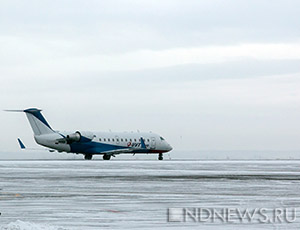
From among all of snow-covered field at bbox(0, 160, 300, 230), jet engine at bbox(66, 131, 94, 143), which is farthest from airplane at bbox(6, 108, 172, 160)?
snow-covered field at bbox(0, 160, 300, 230)

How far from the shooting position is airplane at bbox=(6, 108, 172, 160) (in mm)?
83938

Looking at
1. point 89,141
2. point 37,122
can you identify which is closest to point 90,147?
point 89,141

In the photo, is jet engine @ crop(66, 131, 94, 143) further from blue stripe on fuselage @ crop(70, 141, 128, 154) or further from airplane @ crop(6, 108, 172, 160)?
blue stripe on fuselage @ crop(70, 141, 128, 154)

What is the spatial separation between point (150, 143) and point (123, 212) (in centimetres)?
7586

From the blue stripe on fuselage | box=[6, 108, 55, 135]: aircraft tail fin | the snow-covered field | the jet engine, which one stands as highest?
box=[6, 108, 55, 135]: aircraft tail fin

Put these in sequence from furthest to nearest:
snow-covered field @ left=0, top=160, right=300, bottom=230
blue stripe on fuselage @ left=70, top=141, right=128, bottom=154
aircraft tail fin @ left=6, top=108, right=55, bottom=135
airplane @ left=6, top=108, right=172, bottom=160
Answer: blue stripe on fuselage @ left=70, top=141, right=128, bottom=154 < aircraft tail fin @ left=6, top=108, right=55, bottom=135 < airplane @ left=6, top=108, right=172, bottom=160 < snow-covered field @ left=0, top=160, right=300, bottom=230

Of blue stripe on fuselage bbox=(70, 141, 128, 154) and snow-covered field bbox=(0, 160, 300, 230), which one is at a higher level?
blue stripe on fuselage bbox=(70, 141, 128, 154)

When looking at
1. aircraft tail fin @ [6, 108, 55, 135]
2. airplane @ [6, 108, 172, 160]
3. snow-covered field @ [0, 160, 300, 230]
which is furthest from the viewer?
aircraft tail fin @ [6, 108, 55, 135]

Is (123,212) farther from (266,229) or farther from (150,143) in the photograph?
(150,143)

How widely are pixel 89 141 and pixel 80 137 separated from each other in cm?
157

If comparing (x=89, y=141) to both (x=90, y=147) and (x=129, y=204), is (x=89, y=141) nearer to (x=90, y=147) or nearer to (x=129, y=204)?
(x=90, y=147)

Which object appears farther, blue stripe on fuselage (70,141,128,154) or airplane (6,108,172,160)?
blue stripe on fuselage (70,141,128,154)

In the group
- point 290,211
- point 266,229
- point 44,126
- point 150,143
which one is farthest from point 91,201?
point 150,143

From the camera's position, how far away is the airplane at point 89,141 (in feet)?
275
